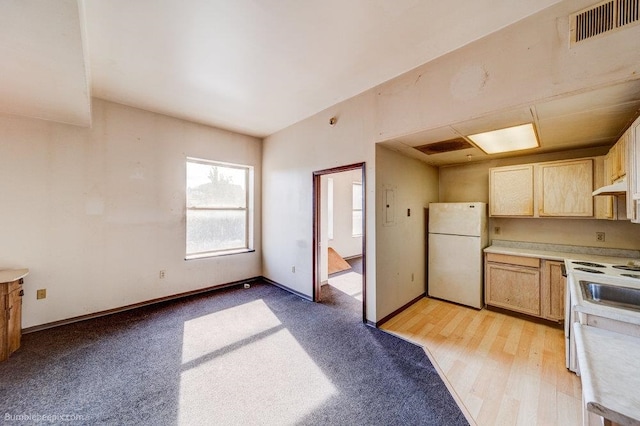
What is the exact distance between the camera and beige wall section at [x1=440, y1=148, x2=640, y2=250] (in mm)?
2793

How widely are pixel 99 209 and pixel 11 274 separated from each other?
1.02m

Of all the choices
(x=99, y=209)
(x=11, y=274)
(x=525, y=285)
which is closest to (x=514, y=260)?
(x=525, y=285)

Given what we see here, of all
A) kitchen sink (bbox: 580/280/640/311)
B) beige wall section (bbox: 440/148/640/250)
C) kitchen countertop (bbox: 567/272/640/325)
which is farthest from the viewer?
beige wall section (bbox: 440/148/640/250)

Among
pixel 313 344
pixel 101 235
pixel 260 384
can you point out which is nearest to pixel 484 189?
pixel 313 344

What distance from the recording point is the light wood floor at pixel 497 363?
5.50 feet

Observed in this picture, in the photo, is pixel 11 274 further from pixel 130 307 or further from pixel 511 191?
pixel 511 191

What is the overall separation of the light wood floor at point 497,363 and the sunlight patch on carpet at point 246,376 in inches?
43.7

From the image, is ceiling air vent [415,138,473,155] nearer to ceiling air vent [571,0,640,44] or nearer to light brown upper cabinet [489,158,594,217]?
light brown upper cabinet [489,158,594,217]

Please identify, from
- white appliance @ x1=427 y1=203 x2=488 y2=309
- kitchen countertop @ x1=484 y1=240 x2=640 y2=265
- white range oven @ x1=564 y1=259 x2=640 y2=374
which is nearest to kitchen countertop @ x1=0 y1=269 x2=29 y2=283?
white range oven @ x1=564 y1=259 x2=640 y2=374

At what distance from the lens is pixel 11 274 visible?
7.92 ft

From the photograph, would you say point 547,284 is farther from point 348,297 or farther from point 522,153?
point 348,297

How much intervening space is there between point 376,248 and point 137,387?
256 cm

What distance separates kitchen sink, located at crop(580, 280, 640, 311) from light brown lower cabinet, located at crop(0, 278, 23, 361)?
16.1ft

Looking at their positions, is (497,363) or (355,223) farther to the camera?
(355,223)
